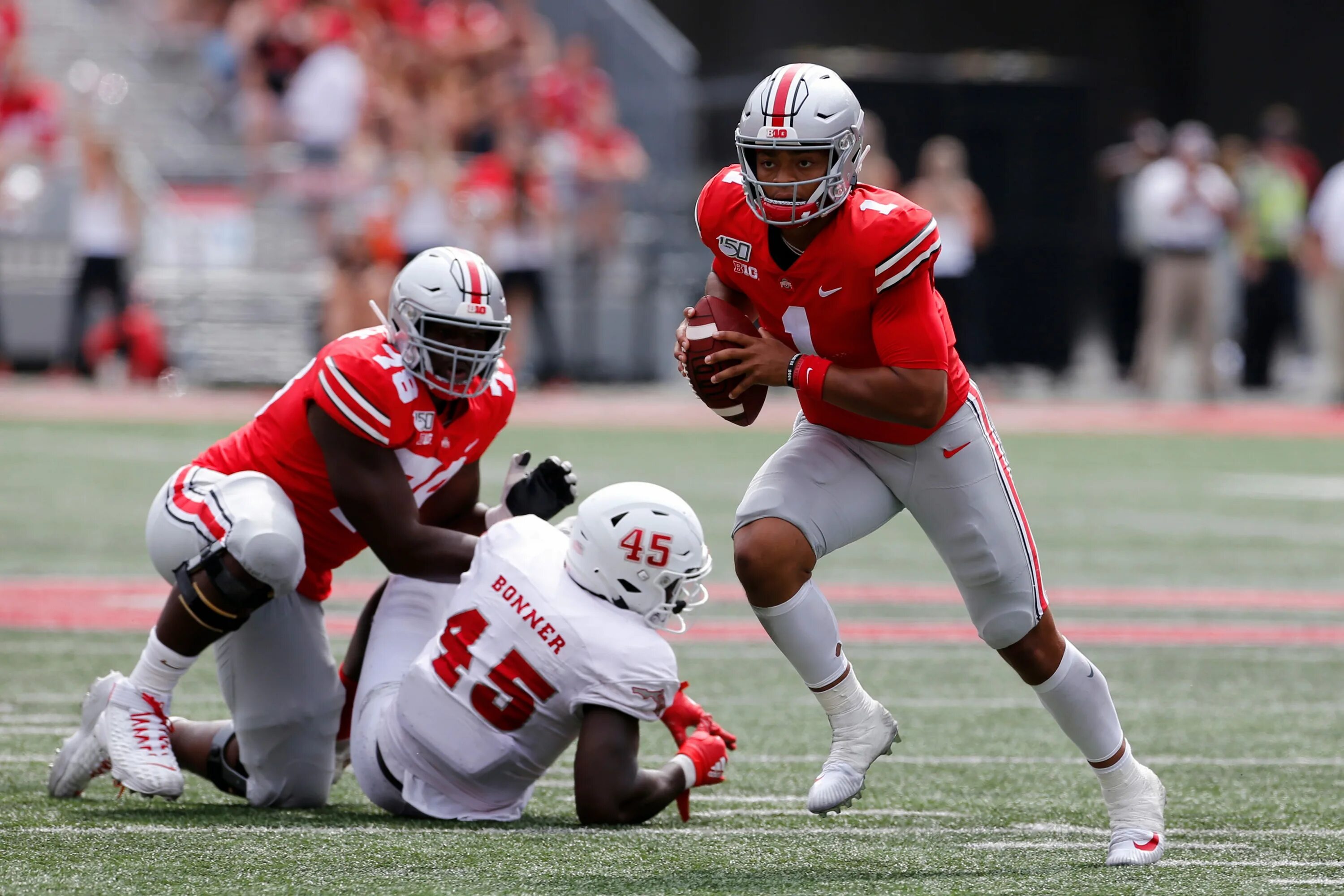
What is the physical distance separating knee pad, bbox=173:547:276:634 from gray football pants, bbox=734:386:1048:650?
3.71 feet

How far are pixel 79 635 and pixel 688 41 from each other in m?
15.7

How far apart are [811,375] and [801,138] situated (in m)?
0.50

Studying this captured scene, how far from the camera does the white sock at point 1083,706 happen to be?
4.36m

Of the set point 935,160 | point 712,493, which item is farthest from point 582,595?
point 935,160

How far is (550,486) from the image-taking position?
16.0 ft

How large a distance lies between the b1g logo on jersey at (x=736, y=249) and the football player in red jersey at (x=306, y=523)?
61 centimetres

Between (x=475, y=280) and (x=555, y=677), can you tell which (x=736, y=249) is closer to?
(x=475, y=280)

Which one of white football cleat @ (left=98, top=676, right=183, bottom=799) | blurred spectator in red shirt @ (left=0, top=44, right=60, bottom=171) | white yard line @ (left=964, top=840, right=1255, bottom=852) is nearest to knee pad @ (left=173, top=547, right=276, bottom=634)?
white football cleat @ (left=98, top=676, right=183, bottom=799)

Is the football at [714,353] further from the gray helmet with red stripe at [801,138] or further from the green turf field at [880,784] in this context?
the green turf field at [880,784]

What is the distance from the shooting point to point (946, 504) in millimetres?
4367

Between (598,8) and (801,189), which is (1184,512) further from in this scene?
(598,8)

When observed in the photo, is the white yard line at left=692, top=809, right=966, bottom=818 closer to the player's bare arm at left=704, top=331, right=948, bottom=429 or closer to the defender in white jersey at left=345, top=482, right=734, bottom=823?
the defender in white jersey at left=345, top=482, right=734, bottom=823

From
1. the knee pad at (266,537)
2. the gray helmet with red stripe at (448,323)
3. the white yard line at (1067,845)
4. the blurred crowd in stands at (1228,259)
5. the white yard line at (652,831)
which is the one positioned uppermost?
the gray helmet with red stripe at (448,323)

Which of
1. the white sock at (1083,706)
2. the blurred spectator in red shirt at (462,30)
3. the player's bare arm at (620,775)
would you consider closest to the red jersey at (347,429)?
the player's bare arm at (620,775)
